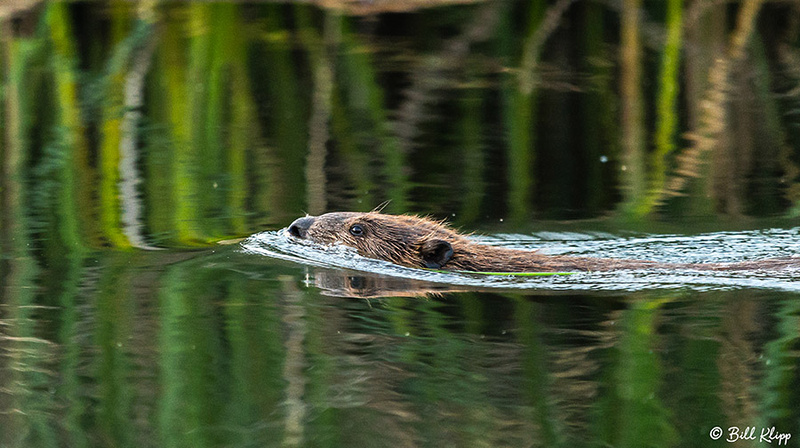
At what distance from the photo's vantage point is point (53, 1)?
11.9m

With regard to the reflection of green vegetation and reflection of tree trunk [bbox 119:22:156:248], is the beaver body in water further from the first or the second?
reflection of tree trunk [bbox 119:22:156:248]

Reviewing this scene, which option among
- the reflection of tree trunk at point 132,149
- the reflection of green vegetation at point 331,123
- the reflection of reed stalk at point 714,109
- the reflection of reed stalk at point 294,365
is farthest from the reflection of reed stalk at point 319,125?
the reflection of reed stalk at point 714,109

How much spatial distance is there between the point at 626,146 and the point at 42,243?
4.48m

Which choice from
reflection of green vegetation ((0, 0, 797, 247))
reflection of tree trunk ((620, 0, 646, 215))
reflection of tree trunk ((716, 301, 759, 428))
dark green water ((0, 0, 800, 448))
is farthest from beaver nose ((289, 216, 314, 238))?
reflection of tree trunk ((716, 301, 759, 428))

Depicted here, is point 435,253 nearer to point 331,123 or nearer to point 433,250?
point 433,250

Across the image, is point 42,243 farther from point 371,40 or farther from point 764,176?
point 371,40

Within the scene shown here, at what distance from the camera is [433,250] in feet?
20.4

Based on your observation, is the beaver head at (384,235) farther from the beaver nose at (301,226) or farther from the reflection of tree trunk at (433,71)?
the reflection of tree trunk at (433,71)

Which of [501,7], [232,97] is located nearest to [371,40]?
[501,7]

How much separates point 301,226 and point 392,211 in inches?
42.9

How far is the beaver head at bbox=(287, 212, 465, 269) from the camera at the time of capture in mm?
6312

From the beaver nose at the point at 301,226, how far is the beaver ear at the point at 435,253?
0.68 meters

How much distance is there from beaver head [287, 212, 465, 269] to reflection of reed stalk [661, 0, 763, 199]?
2022 mm

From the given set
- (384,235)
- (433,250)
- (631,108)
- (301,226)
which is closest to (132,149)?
(301,226)
